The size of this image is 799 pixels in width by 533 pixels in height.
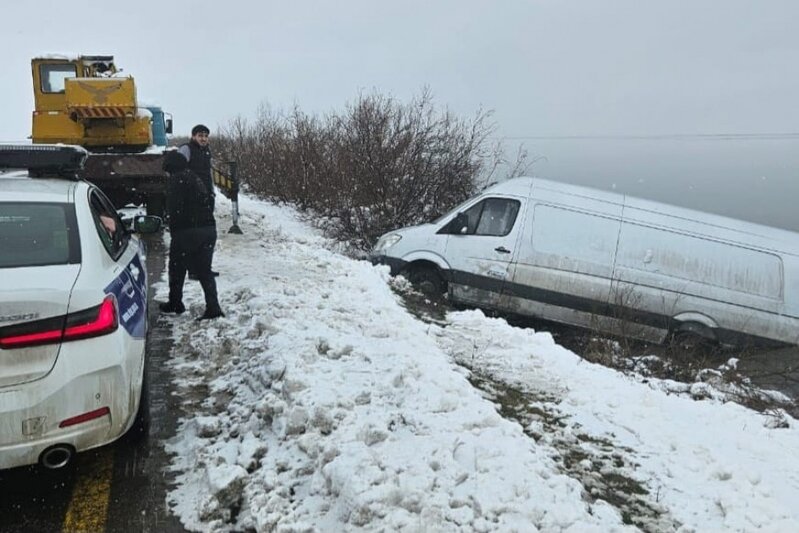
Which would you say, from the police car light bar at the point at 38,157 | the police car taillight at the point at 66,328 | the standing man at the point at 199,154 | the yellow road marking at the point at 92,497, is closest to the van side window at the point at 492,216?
the standing man at the point at 199,154

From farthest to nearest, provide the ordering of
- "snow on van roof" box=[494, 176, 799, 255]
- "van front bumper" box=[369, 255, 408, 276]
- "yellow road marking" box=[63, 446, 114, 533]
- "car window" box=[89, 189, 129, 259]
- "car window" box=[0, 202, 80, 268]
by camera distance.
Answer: "van front bumper" box=[369, 255, 408, 276]
"snow on van roof" box=[494, 176, 799, 255]
"car window" box=[89, 189, 129, 259]
"car window" box=[0, 202, 80, 268]
"yellow road marking" box=[63, 446, 114, 533]

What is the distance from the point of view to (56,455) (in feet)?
9.96

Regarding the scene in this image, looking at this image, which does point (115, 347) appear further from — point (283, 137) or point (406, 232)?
point (283, 137)

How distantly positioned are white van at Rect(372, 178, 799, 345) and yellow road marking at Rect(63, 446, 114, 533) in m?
5.87

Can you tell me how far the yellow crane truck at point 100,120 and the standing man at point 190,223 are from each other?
6204 mm

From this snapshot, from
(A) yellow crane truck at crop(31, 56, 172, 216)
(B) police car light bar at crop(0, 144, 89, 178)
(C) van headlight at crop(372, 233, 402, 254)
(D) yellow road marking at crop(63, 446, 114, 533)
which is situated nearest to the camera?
(D) yellow road marking at crop(63, 446, 114, 533)

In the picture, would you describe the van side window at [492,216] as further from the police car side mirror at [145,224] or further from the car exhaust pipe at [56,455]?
the car exhaust pipe at [56,455]

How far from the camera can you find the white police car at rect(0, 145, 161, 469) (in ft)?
9.48

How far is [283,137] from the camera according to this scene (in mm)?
21641

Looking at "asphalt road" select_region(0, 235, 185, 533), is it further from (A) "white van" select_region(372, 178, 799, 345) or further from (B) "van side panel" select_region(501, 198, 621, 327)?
(B) "van side panel" select_region(501, 198, 621, 327)

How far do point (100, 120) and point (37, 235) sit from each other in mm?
10345

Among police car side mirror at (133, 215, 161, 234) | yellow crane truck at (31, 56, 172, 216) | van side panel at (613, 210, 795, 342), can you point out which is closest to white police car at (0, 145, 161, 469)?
police car side mirror at (133, 215, 161, 234)

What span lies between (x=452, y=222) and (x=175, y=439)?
19.2 ft


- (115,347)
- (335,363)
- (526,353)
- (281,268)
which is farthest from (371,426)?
(281,268)
